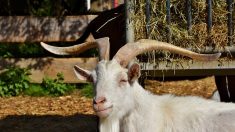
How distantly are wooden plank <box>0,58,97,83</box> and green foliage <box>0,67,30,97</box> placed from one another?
0.17 meters

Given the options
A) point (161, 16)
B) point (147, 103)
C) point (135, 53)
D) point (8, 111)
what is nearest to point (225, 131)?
point (147, 103)

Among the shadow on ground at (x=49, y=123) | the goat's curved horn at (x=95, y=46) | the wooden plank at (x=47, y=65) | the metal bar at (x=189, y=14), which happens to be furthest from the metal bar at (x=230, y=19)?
the wooden plank at (x=47, y=65)

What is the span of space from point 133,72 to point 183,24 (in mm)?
1460

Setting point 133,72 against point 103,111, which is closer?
point 103,111

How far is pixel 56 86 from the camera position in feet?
38.1

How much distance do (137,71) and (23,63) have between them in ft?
21.5

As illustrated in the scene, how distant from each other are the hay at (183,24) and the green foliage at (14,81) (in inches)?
207

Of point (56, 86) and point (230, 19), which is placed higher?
point (230, 19)

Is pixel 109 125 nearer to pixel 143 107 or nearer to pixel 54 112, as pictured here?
pixel 143 107

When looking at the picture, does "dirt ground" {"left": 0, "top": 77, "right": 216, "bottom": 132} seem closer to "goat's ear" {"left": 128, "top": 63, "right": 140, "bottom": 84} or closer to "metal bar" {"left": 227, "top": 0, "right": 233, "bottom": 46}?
"metal bar" {"left": 227, "top": 0, "right": 233, "bottom": 46}

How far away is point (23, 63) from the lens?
11875 millimetres

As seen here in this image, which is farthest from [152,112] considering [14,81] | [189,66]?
[14,81]

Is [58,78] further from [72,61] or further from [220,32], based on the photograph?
[220,32]

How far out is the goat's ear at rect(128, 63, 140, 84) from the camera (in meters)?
5.65
